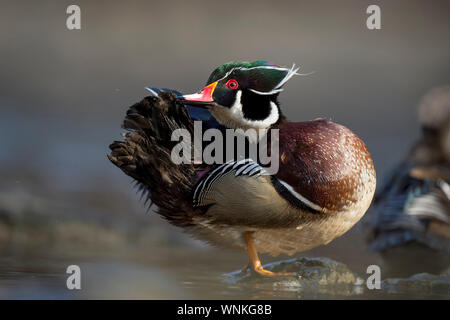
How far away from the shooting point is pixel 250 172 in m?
1.80

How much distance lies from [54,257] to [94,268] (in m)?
0.32

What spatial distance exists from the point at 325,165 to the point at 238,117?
1.00ft

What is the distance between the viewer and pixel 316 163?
1.82 meters

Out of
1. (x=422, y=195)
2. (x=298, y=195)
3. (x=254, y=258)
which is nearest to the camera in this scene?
(x=298, y=195)

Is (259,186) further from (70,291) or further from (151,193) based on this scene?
(70,291)

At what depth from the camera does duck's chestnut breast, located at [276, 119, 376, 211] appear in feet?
5.88

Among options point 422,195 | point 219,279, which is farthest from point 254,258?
point 422,195

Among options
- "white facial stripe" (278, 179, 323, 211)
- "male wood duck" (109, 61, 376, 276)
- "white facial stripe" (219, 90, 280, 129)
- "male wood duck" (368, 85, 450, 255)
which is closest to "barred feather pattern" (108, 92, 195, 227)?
"male wood duck" (109, 61, 376, 276)

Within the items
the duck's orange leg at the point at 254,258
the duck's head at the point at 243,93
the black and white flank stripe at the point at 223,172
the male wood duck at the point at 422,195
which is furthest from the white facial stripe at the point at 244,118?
the male wood duck at the point at 422,195

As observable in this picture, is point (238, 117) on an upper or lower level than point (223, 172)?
upper

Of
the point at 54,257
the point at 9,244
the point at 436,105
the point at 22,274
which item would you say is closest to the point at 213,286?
the point at 22,274

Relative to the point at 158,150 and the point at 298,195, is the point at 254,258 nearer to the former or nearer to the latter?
the point at 298,195

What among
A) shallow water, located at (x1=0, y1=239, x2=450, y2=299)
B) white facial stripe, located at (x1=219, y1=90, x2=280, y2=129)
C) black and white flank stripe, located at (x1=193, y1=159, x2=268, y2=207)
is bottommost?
shallow water, located at (x1=0, y1=239, x2=450, y2=299)

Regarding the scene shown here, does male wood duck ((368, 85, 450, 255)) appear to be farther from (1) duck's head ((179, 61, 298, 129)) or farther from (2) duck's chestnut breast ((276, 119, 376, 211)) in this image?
(1) duck's head ((179, 61, 298, 129))
